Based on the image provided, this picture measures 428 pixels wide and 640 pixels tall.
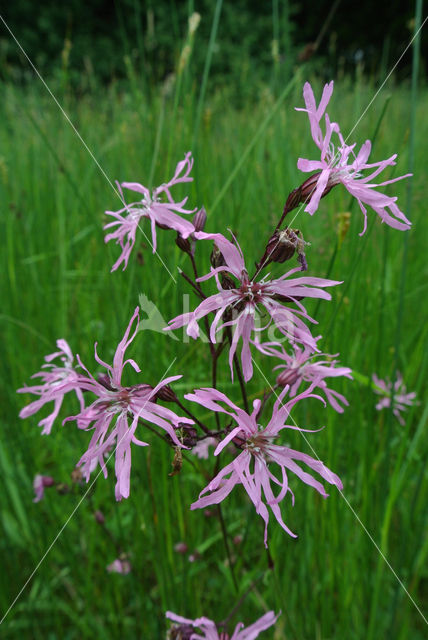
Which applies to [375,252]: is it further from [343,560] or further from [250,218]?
[343,560]

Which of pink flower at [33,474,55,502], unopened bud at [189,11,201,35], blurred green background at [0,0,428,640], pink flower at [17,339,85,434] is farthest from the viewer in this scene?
unopened bud at [189,11,201,35]

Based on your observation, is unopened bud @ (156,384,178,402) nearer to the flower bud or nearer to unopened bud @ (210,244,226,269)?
unopened bud @ (210,244,226,269)

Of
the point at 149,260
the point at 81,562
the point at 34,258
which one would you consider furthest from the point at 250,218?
the point at 81,562

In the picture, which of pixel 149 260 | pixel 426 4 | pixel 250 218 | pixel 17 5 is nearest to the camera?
pixel 149 260

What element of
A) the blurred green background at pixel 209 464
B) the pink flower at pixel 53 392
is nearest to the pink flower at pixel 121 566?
the blurred green background at pixel 209 464

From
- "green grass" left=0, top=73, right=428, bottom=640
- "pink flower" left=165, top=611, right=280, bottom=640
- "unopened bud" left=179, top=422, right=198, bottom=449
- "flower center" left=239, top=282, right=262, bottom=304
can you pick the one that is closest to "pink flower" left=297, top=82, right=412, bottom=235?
"flower center" left=239, top=282, right=262, bottom=304
